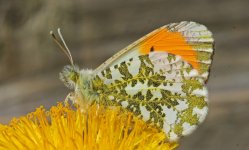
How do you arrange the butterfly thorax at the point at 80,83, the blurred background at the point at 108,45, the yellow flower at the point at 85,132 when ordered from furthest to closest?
the blurred background at the point at 108,45 → the butterfly thorax at the point at 80,83 → the yellow flower at the point at 85,132

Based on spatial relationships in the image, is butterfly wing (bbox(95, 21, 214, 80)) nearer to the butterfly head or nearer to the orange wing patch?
the orange wing patch

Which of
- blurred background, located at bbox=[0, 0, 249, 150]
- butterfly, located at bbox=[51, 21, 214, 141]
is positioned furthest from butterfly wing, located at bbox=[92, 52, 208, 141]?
blurred background, located at bbox=[0, 0, 249, 150]

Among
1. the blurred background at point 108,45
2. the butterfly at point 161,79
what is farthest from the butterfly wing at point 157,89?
the blurred background at point 108,45

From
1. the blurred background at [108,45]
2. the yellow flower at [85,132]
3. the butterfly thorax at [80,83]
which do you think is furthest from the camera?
the blurred background at [108,45]

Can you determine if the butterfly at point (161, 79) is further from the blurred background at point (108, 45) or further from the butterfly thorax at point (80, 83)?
the blurred background at point (108, 45)

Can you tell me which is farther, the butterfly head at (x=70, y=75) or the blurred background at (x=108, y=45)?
the blurred background at (x=108, y=45)

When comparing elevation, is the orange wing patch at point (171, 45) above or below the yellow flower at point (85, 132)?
above

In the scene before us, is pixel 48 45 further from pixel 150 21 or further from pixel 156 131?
pixel 156 131

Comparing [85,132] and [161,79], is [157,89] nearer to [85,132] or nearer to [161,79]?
[161,79]

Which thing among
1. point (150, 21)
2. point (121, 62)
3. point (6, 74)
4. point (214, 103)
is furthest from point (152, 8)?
point (121, 62)
